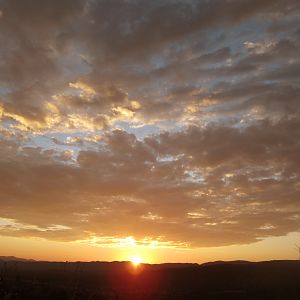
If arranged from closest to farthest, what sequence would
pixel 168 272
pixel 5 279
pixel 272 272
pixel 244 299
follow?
pixel 5 279 < pixel 244 299 < pixel 272 272 < pixel 168 272

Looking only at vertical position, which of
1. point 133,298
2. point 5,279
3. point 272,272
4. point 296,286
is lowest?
point 5,279

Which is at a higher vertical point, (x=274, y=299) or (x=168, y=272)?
(x=168, y=272)

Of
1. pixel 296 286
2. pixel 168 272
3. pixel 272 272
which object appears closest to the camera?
pixel 296 286

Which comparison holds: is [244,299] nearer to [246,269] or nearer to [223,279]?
[223,279]

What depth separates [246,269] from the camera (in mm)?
85625

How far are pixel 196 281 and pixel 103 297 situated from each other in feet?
163

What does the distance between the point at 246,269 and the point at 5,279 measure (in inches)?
2972

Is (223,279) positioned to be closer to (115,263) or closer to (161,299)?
(161,299)

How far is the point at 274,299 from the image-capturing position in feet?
164

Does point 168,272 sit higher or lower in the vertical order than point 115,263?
lower

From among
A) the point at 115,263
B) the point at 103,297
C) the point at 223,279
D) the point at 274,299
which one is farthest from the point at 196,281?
the point at 115,263

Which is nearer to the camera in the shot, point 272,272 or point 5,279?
point 5,279

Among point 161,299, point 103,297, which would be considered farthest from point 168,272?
point 103,297

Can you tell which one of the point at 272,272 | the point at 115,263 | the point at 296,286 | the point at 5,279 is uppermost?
the point at 115,263
